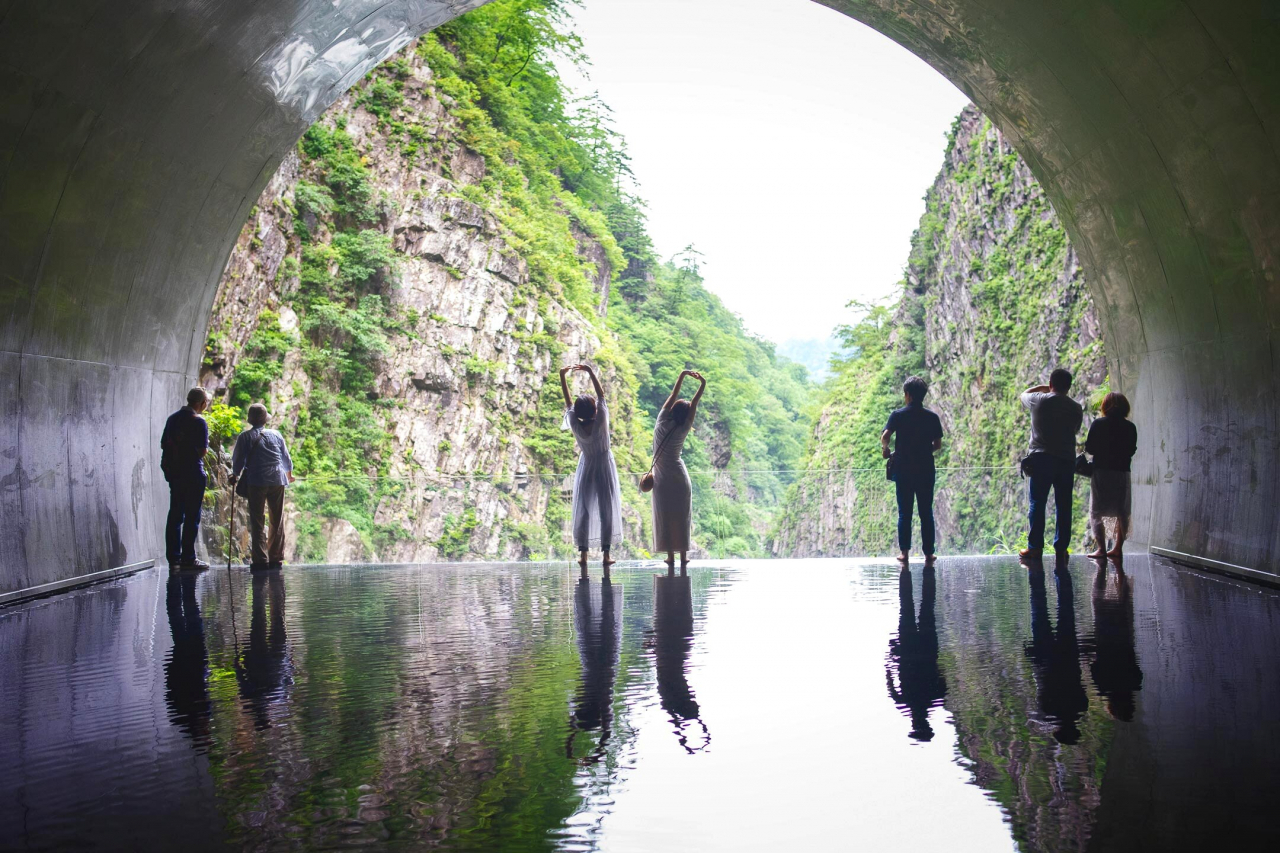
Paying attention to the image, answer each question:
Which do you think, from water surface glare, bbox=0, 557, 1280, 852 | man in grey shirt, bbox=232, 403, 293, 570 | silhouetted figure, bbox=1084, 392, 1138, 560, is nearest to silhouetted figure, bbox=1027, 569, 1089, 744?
water surface glare, bbox=0, 557, 1280, 852

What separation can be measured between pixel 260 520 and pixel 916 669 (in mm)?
8971

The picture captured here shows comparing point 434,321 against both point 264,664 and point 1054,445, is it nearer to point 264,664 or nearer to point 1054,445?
point 1054,445

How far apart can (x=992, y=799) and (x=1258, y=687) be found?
7.12 feet

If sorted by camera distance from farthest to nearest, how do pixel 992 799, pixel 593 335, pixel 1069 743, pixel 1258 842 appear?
1. pixel 593 335
2. pixel 1069 743
3. pixel 992 799
4. pixel 1258 842

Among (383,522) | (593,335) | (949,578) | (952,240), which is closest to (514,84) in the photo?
(593,335)

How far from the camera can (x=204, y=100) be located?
9.66 metres

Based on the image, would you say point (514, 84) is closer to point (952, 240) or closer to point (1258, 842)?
point (952, 240)

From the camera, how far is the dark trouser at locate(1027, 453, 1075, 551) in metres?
10.8

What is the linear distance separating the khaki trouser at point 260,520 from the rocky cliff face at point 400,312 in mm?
8970

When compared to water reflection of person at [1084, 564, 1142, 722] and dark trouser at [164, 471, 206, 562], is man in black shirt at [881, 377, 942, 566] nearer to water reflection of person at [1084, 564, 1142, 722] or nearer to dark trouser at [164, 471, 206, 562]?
water reflection of person at [1084, 564, 1142, 722]

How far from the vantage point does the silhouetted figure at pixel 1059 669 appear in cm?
414

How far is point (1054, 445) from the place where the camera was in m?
10.8

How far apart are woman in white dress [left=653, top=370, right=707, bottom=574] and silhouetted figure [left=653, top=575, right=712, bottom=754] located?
1425 mm

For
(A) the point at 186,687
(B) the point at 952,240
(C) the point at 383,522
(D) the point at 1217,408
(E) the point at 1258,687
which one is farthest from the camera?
(B) the point at 952,240
